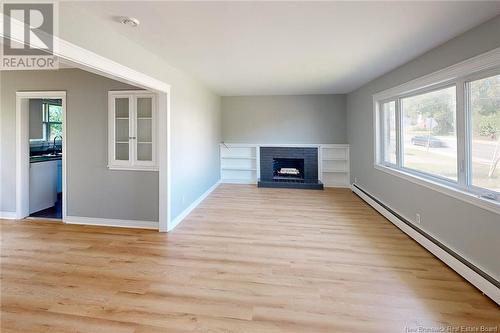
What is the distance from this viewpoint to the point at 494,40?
85.1 inches

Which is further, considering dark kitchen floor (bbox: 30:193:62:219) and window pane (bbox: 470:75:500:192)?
dark kitchen floor (bbox: 30:193:62:219)

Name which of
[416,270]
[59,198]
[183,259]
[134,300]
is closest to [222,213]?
[183,259]

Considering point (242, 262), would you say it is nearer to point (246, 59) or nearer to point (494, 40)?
point (246, 59)

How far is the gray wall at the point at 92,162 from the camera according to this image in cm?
385

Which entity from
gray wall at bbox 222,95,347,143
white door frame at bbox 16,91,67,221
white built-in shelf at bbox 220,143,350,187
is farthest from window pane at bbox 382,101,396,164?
white door frame at bbox 16,91,67,221

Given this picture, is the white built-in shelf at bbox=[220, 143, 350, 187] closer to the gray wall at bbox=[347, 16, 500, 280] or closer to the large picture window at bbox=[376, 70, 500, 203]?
the gray wall at bbox=[347, 16, 500, 280]

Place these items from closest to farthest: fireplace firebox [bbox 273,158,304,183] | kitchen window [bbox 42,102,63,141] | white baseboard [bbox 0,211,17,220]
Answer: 1. white baseboard [bbox 0,211,17,220]
2. kitchen window [bbox 42,102,63,141]
3. fireplace firebox [bbox 273,158,304,183]

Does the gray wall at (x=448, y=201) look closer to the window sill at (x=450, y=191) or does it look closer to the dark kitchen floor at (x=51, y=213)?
the window sill at (x=450, y=191)

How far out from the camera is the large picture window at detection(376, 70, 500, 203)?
2355 mm

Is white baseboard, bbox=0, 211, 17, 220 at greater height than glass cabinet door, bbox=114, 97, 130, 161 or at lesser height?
lesser

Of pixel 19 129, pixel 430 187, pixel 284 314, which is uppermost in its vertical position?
pixel 19 129

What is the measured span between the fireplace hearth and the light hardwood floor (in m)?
2.87

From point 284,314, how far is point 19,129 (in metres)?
4.83

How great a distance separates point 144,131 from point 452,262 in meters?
4.17
